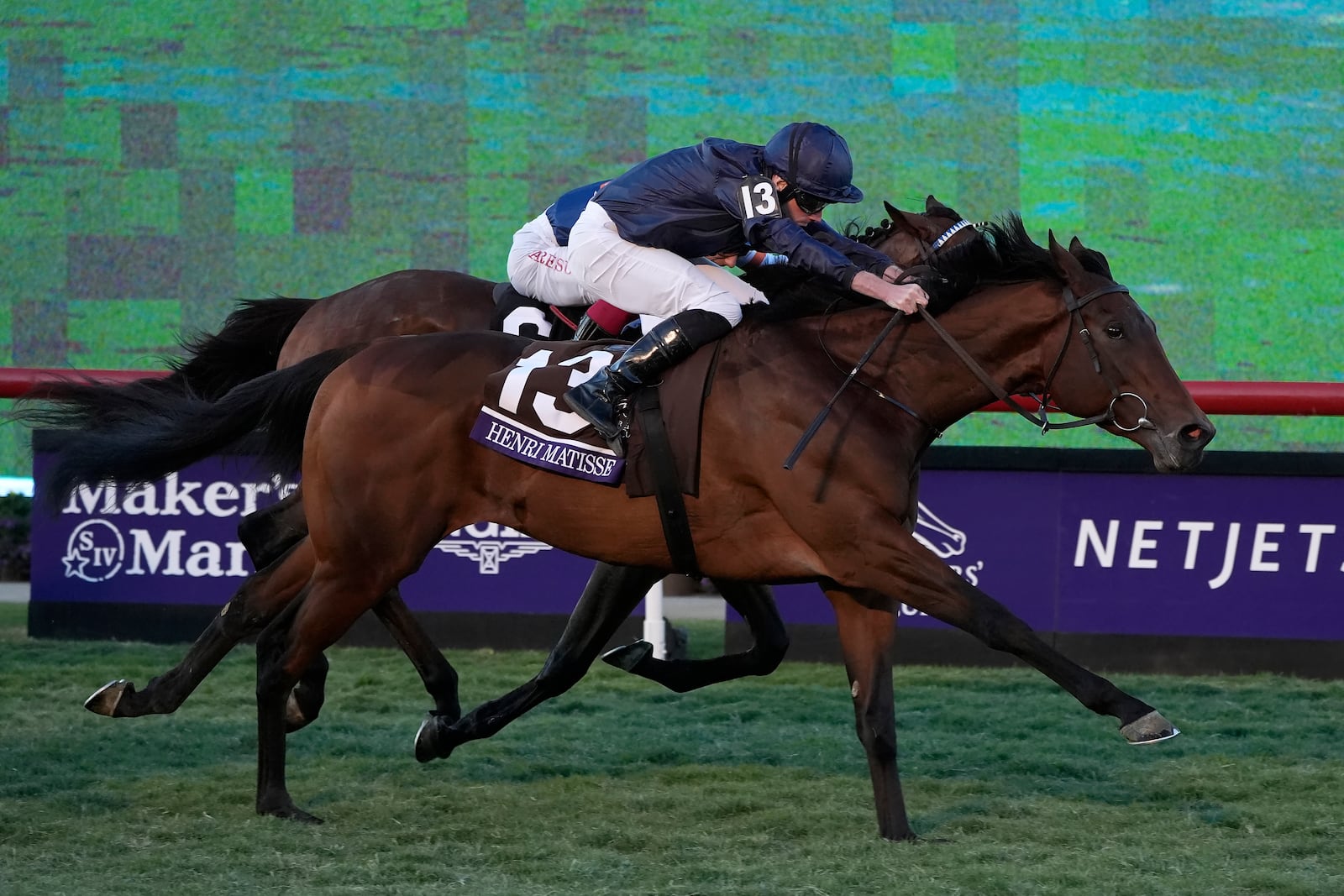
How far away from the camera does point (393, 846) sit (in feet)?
12.8

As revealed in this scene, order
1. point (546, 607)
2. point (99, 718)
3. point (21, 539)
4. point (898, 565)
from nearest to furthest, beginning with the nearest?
1. point (898, 565)
2. point (99, 718)
3. point (546, 607)
4. point (21, 539)

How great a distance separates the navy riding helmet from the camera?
403 centimetres

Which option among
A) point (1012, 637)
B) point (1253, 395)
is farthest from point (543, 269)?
point (1253, 395)

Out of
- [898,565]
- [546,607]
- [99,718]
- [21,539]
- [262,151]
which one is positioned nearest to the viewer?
[898,565]

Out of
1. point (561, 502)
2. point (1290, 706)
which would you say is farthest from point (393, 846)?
point (1290, 706)

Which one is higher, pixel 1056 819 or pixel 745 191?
pixel 745 191

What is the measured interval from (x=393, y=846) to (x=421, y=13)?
23.7 ft

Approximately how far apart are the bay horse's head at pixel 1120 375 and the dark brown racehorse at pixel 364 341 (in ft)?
1.54

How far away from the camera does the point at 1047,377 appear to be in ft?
13.1

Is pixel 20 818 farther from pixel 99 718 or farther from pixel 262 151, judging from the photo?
pixel 262 151

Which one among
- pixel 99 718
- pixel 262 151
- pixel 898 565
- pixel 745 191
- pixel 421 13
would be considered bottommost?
pixel 99 718

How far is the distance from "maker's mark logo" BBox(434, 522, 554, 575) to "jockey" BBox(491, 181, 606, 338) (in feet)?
5.29

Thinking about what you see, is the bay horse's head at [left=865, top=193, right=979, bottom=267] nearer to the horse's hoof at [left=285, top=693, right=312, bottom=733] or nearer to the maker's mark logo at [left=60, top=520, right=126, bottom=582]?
the horse's hoof at [left=285, top=693, right=312, bottom=733]

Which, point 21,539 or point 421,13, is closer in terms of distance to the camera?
point 21,539
